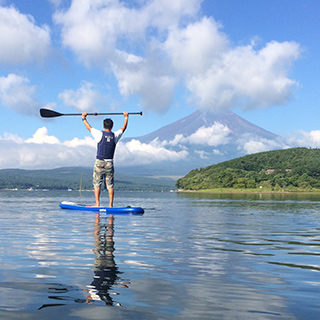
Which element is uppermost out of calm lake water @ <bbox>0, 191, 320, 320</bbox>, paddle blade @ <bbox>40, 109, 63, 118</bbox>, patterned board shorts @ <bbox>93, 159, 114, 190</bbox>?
paddle blade @ <bbox>40, 109, 63, 118</bbox>

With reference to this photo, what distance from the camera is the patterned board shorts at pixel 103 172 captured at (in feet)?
79.7

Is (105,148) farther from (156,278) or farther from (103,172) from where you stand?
(156,278)

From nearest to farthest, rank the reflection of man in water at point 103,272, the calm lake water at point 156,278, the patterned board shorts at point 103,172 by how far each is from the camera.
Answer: the calm lake water at point 156,278
the reflection of man in water at point 103,272
the patterned board shorts at point 103,172

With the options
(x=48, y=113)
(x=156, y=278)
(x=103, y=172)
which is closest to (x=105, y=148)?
(x=103, y=172)

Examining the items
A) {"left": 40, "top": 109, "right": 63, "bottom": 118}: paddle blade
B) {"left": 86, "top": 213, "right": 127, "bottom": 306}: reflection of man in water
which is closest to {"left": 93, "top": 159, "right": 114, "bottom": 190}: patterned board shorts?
{"left": 40, "top": 109, "right": 63, "bottom": 118}: paddle blade

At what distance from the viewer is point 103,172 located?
24422mm

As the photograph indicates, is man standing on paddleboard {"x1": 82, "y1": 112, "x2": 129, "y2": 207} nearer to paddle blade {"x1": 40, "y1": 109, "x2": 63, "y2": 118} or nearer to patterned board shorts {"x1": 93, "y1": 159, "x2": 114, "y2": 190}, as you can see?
patterned board shorts {"x1": 93, "y1": 159, "x2": 114, "y2": 190}

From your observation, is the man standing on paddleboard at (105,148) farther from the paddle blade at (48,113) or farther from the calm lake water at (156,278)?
the calm lake water at (156,278)

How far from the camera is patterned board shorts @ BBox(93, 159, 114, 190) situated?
79.7ft

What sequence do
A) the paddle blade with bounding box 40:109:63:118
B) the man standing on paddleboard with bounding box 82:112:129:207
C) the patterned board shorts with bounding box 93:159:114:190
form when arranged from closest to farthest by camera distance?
1. the man standing on paddleboard with bounding box 82:112:129:207
2. the patterned board shorts with bounding box 93:159:114:190
3. the paddle blade with bounding box 40:109:63:118

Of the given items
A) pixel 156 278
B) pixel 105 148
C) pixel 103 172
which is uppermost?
pixel 105 148

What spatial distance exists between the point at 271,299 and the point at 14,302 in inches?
139

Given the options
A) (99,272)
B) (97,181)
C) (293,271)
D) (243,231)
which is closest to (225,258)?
(293,271)

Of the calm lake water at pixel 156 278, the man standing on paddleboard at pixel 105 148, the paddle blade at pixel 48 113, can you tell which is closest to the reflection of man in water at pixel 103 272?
the calm lake water at pixel 156 278
